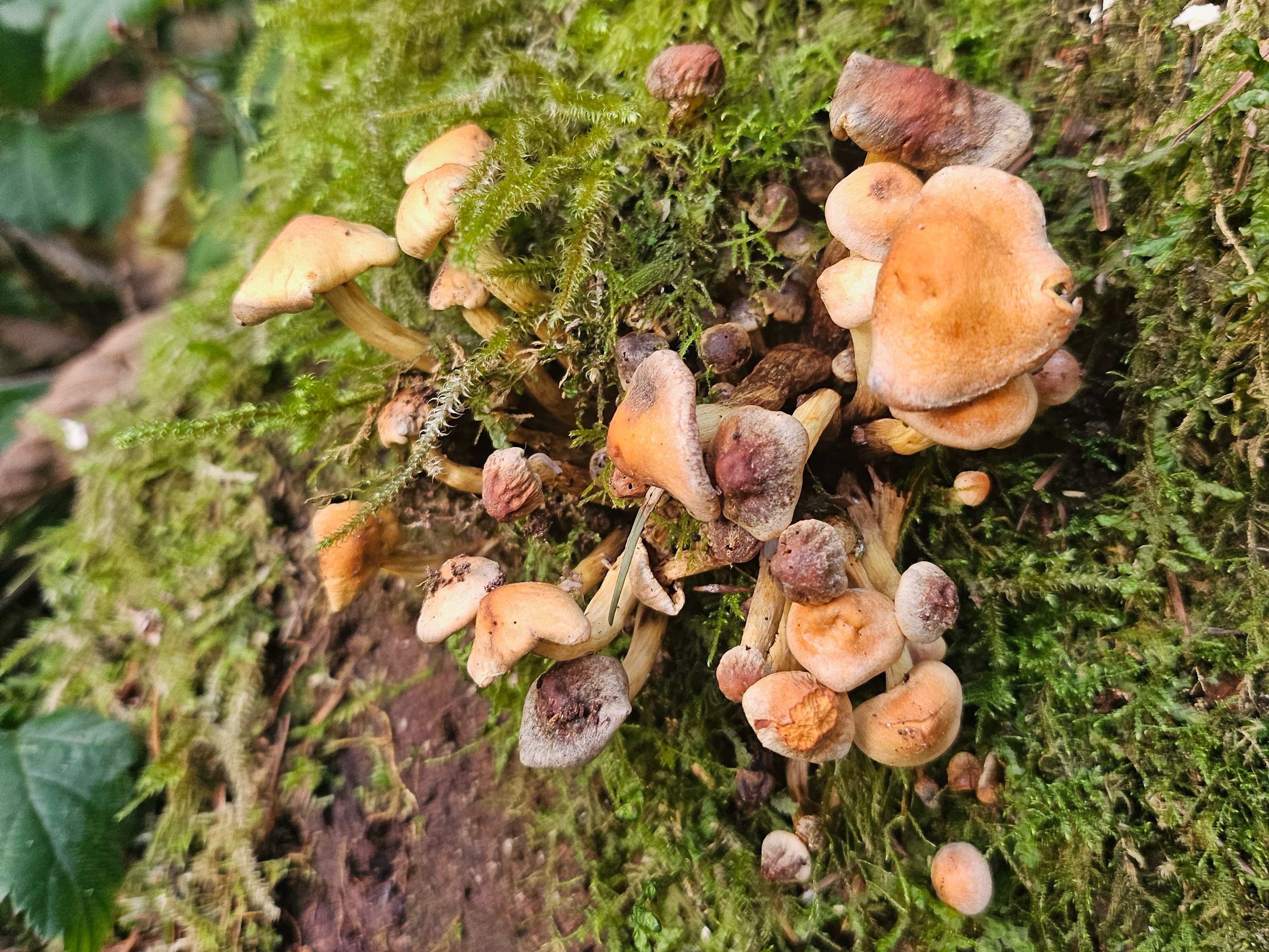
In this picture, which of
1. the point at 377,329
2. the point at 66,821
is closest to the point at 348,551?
the point at 377,329

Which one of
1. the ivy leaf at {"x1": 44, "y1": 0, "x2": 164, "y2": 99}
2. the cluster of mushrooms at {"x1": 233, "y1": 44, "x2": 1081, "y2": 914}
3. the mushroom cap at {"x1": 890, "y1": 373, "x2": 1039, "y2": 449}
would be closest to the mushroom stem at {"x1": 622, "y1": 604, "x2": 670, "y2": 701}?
the cluster of mushrooms at {"x1": 233, "y1": 44, "x2": 1081, "y2": 914}

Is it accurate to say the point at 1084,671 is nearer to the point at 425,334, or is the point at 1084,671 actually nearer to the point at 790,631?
the point at 790,631

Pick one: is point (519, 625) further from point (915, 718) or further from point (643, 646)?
point (915, 718)

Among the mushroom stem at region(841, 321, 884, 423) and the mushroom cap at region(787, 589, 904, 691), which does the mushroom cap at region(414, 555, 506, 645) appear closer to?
the mushroom cap at region(787, 589, 904, 691)

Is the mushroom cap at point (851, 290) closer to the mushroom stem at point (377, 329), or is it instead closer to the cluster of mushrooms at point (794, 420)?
the cluster of mushrooms at point (794, 420)

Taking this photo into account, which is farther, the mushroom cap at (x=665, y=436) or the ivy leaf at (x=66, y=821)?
the ivy leaf at (x=66, y=821)

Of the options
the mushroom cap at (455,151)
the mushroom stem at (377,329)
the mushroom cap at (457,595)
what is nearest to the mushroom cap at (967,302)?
the mushroom cap at (457,595)
